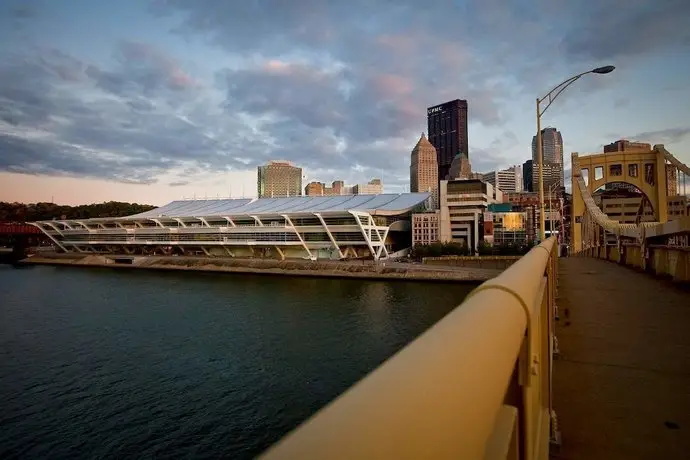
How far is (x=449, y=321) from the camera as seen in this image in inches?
45.8

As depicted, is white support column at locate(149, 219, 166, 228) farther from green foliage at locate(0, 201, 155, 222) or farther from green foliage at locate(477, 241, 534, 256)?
green foliage at locate(477, 241, 534, 256)

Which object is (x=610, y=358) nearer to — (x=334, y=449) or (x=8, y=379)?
(x=334, y=449)

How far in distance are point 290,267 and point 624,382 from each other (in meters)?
55.0

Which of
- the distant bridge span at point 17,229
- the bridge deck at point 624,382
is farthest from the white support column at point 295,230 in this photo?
the bridge deck at point 624,382

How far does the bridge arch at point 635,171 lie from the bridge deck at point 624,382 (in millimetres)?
29553

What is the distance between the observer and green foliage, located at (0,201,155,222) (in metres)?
116

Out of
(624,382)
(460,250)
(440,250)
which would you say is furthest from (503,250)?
(624,382)

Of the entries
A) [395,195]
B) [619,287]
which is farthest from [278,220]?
[619,287]

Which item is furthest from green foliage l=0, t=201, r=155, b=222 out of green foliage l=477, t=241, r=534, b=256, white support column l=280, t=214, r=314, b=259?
green foliage l=477, t=241, r=534, b=256

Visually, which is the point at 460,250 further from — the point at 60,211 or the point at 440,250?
the point at 60,211

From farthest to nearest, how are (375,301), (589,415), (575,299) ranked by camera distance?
(375,301) → (575,299) → (589,415)

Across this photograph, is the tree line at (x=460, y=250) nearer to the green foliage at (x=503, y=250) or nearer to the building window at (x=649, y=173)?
the green foliage at (x=503, y=250)

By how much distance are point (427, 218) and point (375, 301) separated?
39834 millimetres

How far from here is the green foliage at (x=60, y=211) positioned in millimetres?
116500
